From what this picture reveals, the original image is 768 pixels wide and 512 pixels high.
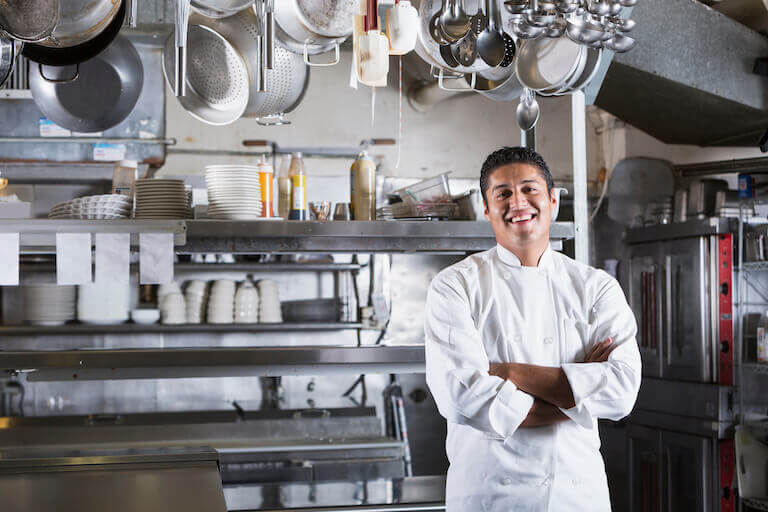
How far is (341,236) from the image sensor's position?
2629 mm

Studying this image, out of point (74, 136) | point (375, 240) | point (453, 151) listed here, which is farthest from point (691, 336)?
point (74, 136)

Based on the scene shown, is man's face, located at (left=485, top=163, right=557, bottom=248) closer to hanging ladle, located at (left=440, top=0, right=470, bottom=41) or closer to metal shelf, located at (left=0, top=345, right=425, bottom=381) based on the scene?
hanging ladle, located at (left=440, top=0, right=470, bottom=41)

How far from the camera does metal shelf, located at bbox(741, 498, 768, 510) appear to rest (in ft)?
13.5

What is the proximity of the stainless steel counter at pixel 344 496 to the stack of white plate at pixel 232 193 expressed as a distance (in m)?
0.95

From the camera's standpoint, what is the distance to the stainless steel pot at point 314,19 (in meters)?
2.17

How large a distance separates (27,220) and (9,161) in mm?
2729

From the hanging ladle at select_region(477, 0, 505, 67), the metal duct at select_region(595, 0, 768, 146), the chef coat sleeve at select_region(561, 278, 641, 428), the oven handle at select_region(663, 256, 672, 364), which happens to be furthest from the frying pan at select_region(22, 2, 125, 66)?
the oven handle at select_region(663, 256, 672, 364)

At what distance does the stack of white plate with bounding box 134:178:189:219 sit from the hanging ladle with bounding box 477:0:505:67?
1093mm

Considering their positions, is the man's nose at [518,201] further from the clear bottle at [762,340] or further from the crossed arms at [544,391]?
the clear bottle at [762,340]

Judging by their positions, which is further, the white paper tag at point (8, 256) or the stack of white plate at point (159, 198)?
the stack of white plate at point (159, 198)

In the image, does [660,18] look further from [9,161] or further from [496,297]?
[9,161]

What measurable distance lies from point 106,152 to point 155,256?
8.81ft

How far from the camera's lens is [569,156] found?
18.2 ft

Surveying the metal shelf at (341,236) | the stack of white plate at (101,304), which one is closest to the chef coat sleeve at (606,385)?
the metal shelf at (341,236)
